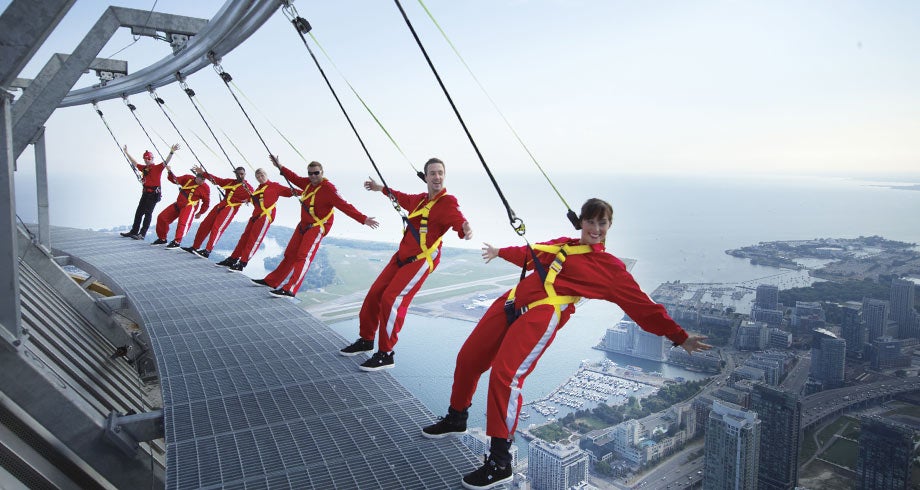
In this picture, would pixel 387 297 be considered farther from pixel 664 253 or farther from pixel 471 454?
pixel 664 253

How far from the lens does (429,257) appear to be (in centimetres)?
379

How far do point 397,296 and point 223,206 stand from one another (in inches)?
215

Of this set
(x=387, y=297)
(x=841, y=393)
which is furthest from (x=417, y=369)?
(x=841, y=393)

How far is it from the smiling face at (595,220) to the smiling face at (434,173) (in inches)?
51.9

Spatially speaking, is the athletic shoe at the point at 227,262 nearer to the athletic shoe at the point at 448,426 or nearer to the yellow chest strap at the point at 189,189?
the yellow chest strap at the point at 189,189

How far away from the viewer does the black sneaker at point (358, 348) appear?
4.17 m

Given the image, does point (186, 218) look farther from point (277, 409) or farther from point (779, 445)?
point (779, 445)

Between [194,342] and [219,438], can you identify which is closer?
[219,438]

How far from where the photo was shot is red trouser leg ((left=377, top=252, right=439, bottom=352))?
146 inches

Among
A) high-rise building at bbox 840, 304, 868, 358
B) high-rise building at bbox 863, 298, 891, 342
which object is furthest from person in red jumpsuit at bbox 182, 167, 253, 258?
high-rise building at bbox 863, 298, 891, 342

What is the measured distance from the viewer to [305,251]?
5609 millimetres

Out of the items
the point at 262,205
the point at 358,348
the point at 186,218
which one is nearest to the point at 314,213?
the point at 262,205

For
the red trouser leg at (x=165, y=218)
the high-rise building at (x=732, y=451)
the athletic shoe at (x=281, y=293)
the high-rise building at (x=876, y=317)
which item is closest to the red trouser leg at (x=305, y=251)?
the athletic shoe at (x=281, y=293)

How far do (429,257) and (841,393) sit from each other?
1185 cm
